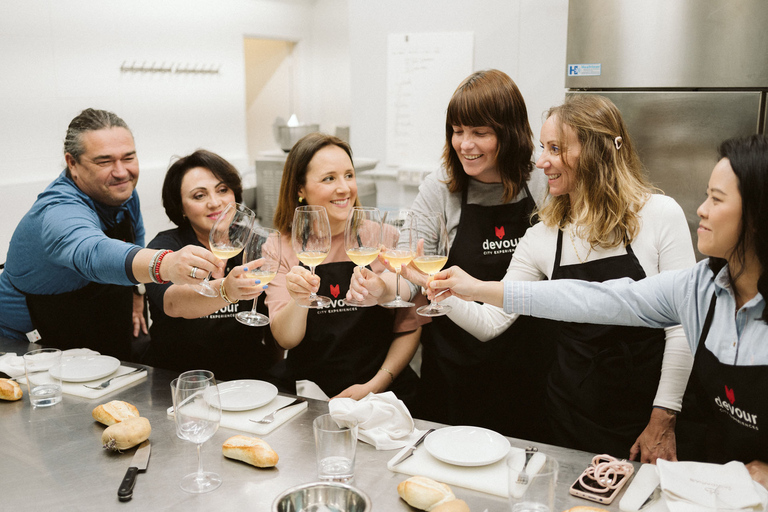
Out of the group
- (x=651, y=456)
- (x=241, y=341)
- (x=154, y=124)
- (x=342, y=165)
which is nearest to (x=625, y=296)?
(x=651, y=456)

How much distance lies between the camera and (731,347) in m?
1.44

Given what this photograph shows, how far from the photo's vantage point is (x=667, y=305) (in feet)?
5.39

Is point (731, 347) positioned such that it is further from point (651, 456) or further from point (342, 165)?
point (342, 165)

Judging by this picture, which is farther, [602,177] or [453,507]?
[602,177]

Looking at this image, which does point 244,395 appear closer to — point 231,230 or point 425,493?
point 231,230

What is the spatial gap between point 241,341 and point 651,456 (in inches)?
55.0

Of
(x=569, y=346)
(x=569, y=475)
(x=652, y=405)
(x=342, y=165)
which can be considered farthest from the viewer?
(x=342, y=165)

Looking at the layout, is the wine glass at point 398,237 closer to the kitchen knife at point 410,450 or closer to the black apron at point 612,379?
the kitchen knife at point 410,450

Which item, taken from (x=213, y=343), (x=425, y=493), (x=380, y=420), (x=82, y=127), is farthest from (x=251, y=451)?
(x=82, y=127)

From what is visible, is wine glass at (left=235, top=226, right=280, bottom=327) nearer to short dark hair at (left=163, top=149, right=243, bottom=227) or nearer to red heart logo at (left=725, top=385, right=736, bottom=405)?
short dark hair at (left=163, top=149, right=243, bottom=227)

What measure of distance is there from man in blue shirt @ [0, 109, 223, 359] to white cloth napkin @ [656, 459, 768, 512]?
172 centimetres

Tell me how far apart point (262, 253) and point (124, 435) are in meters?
0.56

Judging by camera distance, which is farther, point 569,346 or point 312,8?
point 312,8

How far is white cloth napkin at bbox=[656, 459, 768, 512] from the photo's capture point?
3.88ft
